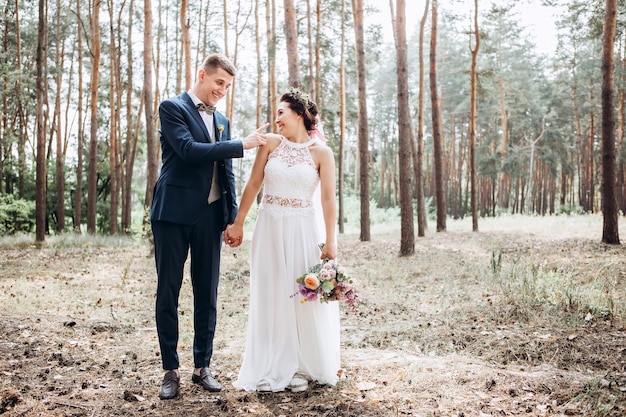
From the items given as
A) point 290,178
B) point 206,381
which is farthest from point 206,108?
point 206,381

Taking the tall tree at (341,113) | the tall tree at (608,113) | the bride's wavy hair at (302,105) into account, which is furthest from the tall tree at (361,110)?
the bride's wavy hair at (302,105)

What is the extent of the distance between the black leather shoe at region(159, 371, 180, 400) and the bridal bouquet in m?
1.22

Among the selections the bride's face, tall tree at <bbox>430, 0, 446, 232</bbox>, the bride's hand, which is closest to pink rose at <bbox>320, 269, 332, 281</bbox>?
the bride's hand

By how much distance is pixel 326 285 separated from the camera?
4020 mm

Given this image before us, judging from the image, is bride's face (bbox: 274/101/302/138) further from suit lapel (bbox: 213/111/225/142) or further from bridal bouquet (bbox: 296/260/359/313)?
bridal bouquet (bbox: 296/260/359/313)

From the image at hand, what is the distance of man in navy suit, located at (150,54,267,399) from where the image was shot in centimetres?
390

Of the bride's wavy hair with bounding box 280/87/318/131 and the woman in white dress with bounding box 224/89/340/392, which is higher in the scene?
the bride's wavy hair with bounding box 280/87/318/131

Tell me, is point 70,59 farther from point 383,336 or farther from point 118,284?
point 383,336

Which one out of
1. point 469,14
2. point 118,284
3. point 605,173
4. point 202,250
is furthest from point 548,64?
point 202,250

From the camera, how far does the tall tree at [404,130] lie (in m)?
12.2

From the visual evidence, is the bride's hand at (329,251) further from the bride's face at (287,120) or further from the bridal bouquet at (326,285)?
the bride's face at (287,120)

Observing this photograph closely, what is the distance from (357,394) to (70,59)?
26.6 metres

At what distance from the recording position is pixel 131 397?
3967 mm

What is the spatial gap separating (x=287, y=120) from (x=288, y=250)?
113cm
